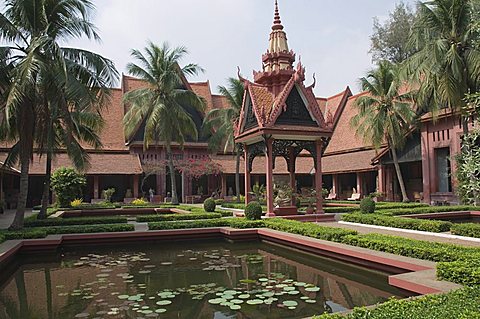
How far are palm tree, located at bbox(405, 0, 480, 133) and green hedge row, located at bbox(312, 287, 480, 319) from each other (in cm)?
1470

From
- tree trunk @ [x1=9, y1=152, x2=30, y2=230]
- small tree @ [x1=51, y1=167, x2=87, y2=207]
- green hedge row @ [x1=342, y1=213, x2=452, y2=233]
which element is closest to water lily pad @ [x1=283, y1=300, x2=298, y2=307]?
green hedge row @ [x1=342, y1=213, x2=452, y2=233]

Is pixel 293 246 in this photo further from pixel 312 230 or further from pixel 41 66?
pixel 41 66

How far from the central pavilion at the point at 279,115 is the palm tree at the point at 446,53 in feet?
19.0

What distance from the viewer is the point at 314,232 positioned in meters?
10.5

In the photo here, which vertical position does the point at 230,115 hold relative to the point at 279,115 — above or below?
above

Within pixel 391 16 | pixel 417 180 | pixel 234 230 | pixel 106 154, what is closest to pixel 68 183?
pixel 106 154

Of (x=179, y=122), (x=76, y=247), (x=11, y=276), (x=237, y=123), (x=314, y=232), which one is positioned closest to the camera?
(x=11, y=276)

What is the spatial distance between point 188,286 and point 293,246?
4085mm

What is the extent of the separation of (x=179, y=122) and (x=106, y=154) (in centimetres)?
708

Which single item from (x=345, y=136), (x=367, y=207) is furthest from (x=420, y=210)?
(x=345, y=136)

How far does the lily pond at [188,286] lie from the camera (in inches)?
230

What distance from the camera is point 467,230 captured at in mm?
10633

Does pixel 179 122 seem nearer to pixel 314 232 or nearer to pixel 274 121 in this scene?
pixel 274 121

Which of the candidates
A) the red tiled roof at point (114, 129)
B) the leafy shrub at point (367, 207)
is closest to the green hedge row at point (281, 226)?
the leafy shrub at point (367, 207)
